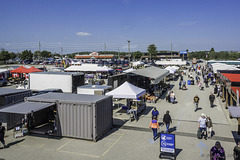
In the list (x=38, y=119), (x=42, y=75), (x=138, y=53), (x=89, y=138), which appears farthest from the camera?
(x=138, y=53)

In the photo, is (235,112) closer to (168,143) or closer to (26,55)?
(168,143)

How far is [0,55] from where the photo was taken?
89.9 m

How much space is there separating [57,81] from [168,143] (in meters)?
15.0

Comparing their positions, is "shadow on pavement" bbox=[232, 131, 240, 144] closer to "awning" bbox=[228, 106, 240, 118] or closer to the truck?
"awning" bbox=[228, 106, 240, 118]

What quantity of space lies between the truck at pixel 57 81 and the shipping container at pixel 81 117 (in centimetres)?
930

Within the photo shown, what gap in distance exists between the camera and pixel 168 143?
8.41m

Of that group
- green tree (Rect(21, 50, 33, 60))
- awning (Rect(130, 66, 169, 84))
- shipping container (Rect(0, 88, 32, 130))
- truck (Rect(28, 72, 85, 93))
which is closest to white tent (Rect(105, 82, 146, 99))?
awning (Rect(130, 66, 169, 84))

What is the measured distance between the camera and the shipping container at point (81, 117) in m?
10.2

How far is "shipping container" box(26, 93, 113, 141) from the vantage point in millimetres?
10164

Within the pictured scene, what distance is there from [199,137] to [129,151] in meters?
3.94

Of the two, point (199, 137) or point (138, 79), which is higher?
point (138, 79)

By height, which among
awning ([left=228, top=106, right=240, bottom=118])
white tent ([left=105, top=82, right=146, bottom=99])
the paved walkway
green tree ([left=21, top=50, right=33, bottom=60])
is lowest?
the paved walkway

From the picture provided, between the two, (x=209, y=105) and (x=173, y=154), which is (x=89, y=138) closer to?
(x=173, y=154)

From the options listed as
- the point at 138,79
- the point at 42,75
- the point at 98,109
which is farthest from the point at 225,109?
the point at 42,75
